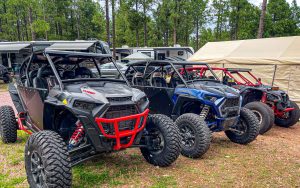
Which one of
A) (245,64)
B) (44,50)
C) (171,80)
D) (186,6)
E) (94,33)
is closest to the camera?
(44,50)

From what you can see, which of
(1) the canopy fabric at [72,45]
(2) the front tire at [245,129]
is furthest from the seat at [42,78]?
(1) the canopy fabric at [72,45]

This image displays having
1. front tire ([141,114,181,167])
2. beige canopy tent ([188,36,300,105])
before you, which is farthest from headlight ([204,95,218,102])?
beige canopy tent ([188,36,300,105])

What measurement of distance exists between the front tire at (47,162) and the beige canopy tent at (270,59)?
950cm

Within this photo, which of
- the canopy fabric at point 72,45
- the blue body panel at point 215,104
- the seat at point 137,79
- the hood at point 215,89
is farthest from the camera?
the canopy fabric at point 72,45

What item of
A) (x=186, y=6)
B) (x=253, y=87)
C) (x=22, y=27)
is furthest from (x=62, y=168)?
(x=22, y=27)

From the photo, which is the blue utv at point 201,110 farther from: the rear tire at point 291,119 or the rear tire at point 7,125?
the rear tire at point 7,125

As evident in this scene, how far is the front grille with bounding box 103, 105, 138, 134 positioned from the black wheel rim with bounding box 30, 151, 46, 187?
3.09 ft

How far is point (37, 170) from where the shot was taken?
3508mm

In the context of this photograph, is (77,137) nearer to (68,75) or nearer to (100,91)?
(100,91)

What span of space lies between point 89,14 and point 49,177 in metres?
45.5

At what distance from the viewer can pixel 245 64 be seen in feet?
38.3

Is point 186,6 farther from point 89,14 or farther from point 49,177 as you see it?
point 49,177

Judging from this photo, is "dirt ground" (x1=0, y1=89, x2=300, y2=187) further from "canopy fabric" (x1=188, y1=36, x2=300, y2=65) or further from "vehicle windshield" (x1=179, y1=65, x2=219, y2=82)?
"canopy fabric" (x1=188, y1=36, x2=300, y2=65)

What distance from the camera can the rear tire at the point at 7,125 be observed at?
5.66 metres
